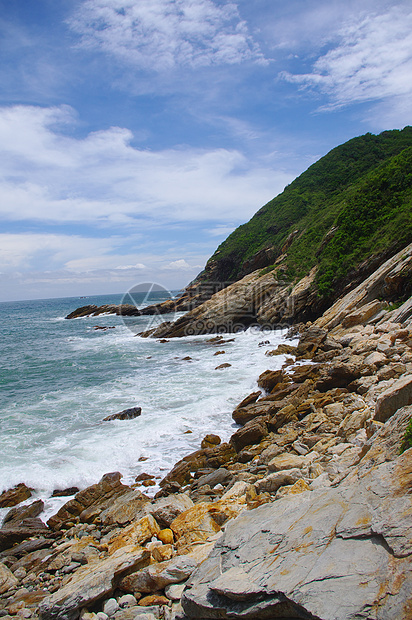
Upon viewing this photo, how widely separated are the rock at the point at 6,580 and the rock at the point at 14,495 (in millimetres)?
3498

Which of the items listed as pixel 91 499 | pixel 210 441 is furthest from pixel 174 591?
pixel 210 441

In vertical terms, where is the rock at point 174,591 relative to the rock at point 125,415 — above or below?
above

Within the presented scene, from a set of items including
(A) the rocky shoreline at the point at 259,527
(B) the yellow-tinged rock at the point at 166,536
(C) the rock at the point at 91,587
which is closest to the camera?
(A) the rocky shoreline at the point at 259,527

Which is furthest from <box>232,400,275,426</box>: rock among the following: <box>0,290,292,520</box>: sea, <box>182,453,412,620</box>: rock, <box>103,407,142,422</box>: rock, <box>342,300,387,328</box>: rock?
<box>342,300,387,328</box>: rock

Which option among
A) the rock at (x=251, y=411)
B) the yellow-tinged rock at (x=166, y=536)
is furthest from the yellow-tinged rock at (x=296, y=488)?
the rock at (x=251, y=411)

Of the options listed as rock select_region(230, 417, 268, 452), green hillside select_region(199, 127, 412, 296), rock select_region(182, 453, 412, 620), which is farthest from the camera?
green hillside select_region(199, 127, 412, 296)

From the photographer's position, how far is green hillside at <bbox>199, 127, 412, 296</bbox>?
29.5m

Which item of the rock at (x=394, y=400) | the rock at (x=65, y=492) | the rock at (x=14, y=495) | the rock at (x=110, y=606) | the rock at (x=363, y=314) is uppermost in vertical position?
the rock at (x=363, y=314)

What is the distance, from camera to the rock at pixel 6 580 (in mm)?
6730

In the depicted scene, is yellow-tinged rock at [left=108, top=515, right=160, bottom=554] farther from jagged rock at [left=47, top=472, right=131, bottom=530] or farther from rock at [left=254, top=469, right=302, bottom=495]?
jagged rock at [left=47, top=472, right=131, bottom=530]

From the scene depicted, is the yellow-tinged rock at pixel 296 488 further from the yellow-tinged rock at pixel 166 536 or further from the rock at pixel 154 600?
the rock at pixel 154 600

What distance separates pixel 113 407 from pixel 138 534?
11.3 m

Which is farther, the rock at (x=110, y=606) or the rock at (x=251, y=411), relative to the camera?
the rock at (x=251, y=411)

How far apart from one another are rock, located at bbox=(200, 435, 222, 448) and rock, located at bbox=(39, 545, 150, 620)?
6547 mm
